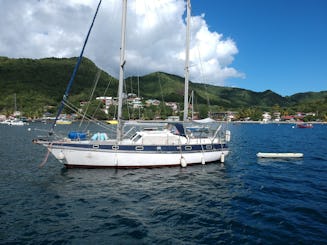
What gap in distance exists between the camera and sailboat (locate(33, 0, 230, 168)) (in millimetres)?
22875

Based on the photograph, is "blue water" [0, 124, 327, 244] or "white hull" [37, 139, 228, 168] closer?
"blue water" [0, 124, 327, 244]

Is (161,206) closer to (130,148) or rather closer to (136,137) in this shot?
(130,148)

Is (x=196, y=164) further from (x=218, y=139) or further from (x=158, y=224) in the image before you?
(x=158, y=224)

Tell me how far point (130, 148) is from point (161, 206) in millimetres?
9318

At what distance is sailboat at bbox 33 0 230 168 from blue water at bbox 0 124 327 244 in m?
1.03

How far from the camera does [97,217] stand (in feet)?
43.6

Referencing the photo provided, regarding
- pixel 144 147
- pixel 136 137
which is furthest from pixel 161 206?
pixel 136 137

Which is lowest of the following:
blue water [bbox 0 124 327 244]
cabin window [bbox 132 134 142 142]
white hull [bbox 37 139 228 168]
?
blue water [bbox 0 124 327 244]

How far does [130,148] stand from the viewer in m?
23.5

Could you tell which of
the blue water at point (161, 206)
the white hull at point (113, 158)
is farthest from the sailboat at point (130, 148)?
the blue water at point (161, 206)

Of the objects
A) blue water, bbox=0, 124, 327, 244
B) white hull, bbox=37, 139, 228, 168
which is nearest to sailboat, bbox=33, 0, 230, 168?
white hull, bbox=37, 139, 228, 168

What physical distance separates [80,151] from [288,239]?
59.7ft

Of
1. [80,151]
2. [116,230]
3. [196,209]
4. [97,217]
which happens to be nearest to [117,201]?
[97,217]

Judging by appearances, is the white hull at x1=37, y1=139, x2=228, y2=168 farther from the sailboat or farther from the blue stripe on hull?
the blue stripe on hull
